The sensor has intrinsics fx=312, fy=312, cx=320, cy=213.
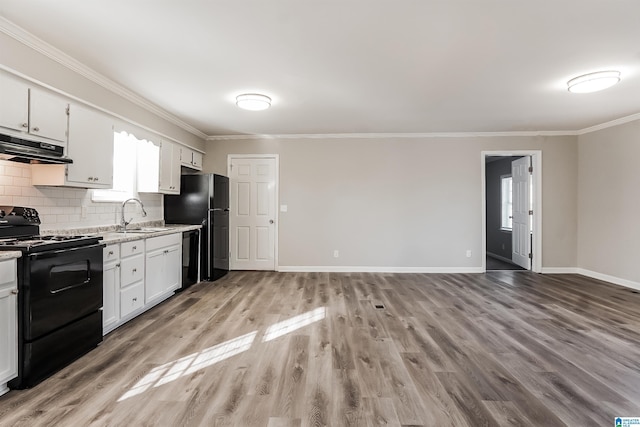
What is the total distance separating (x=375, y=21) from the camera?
7.40 ft

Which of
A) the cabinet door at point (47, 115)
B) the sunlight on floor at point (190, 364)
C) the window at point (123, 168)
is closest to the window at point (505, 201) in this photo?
the sunlight on floor at point (190, 364)

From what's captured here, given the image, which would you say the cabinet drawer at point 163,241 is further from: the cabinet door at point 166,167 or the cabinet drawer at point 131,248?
the cabinet door at point 166,167

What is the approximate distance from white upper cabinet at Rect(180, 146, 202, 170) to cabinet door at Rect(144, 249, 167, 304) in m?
1.82

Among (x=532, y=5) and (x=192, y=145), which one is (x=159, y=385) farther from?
(x=192, y=145)

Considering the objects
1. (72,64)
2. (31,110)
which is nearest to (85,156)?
(31,110)

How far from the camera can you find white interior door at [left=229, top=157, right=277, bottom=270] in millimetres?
5797

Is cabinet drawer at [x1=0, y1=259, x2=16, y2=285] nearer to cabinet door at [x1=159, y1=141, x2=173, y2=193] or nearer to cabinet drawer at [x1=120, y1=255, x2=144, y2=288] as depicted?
cabinet drawer at [x1=120, y1=255, x2=144, y2=288]

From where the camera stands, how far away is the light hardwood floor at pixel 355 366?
181 centimetres

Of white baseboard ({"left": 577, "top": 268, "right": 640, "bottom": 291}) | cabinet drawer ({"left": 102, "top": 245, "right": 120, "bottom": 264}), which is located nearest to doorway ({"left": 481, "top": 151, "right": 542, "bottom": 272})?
white baseboard ({"left": 577, "top": 268, "right": 640, "bottom": 291})

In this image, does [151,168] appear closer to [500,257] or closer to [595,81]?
[595,81]

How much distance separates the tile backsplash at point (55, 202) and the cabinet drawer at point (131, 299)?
86 cm

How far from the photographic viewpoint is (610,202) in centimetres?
497

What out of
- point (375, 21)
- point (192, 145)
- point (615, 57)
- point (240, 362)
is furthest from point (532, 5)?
point (192, 145)

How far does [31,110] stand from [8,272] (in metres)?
1.27
